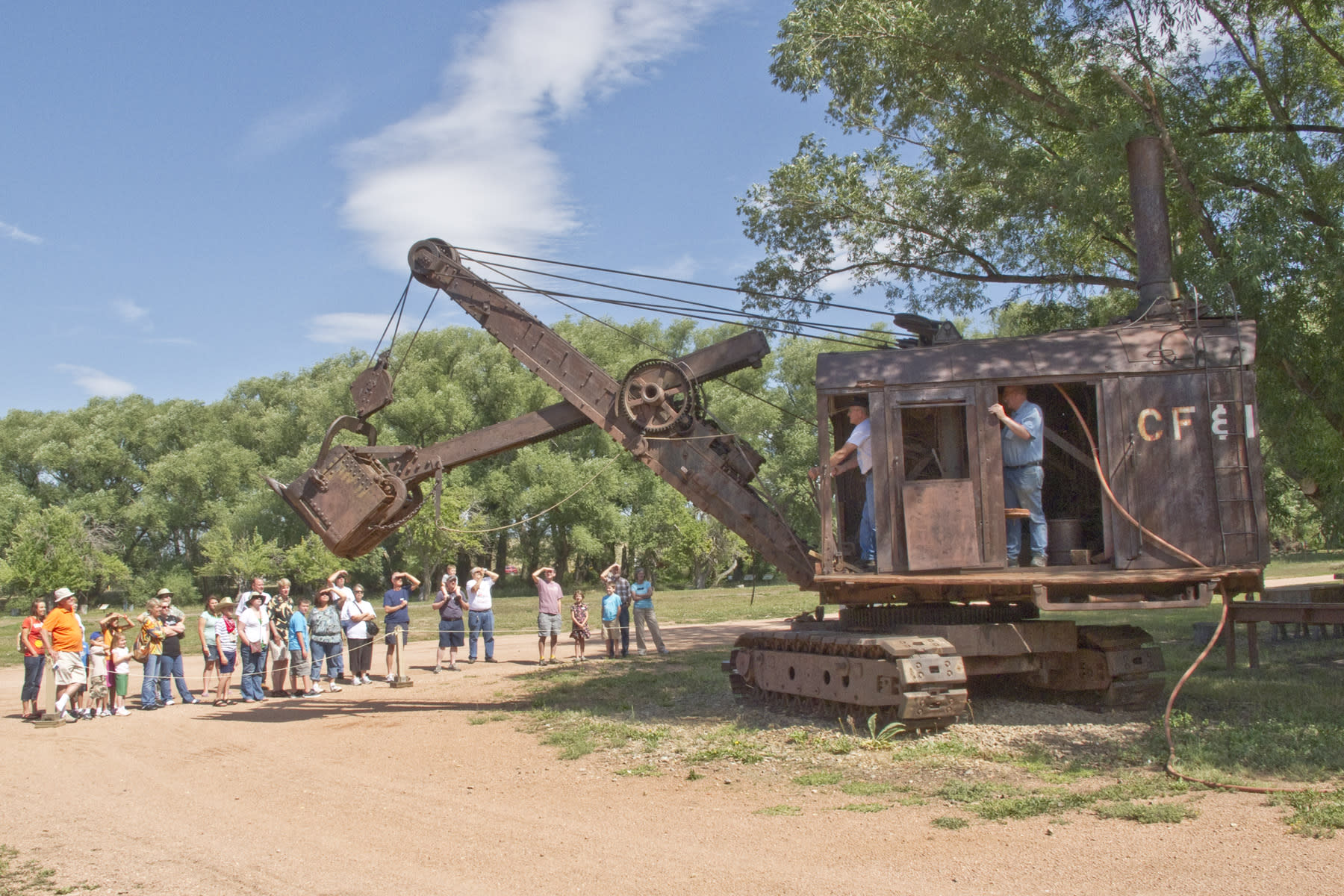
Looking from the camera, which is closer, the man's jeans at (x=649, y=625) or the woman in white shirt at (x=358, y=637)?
the woman in white shirt at (x=358, y=637)

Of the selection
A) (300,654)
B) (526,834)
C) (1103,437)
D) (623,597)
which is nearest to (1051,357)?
(1103,437)

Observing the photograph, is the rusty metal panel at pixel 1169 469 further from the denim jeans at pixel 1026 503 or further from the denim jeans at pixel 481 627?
the denim jeans at pixel 481 627

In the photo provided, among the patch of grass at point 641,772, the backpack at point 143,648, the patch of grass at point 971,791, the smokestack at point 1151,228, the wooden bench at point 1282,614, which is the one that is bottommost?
the patch of grass at point 641,772

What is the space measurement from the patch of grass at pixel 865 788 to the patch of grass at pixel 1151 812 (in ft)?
5.21

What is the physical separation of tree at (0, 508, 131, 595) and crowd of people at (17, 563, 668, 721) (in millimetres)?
32323

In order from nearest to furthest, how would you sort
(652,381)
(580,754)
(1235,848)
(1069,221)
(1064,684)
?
1. (1235,848)
2. (580,754)
3. (1064,684)
4. (652,381)
5. (1069,221)

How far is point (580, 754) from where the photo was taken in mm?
9766

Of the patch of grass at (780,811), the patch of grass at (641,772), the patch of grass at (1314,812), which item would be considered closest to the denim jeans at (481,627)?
the patch of grass at (641,772)

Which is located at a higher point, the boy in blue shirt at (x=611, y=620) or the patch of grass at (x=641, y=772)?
the boy in blue shirt at (x=611, y=620)

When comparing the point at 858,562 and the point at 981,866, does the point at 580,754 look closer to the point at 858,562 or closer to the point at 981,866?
the point at 858,562

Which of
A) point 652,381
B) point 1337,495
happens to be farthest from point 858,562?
point 1337,495

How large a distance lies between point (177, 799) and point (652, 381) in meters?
6.40

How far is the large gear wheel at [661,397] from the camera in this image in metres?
11.8

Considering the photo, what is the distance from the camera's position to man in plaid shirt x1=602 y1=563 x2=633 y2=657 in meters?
18.6
